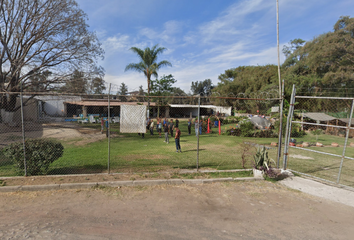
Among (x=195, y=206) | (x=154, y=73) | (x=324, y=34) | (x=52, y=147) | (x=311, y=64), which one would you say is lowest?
(x=195, y=206)

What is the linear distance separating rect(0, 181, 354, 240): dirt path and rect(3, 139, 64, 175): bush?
103 cm

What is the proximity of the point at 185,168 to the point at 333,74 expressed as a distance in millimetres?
25188

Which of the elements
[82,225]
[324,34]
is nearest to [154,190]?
[82,225]

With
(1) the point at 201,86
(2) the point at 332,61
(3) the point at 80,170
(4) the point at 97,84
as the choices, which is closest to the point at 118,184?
(3) the point at 80,170

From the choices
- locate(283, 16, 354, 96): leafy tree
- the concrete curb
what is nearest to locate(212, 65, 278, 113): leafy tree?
locate(283, 16, 354, 96): leafy tree

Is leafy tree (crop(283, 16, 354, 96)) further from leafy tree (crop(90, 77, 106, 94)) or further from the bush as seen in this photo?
the bush

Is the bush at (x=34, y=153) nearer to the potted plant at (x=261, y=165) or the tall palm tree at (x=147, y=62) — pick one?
the potted plant at (x=261, y=165)

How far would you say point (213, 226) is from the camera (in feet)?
11.8

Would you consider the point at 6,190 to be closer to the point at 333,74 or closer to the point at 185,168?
the point at 185,168

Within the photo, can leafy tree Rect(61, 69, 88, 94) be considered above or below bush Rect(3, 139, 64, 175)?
above

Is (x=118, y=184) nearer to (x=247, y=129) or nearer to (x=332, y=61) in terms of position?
(x=247, y=129)

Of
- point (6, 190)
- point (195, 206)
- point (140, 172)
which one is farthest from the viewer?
point (140, 172)

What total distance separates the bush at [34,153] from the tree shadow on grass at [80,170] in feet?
1.60

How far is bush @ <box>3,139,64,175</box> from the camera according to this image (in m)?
5.43
